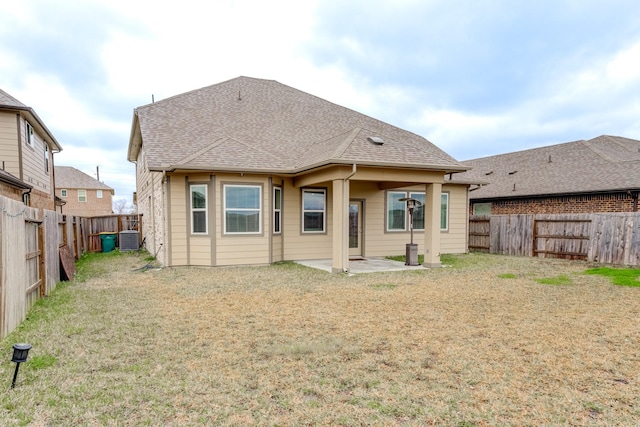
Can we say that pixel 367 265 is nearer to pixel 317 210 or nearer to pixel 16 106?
pixel 317 210

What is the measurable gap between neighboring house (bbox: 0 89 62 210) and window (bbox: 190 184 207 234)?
430 centimetres

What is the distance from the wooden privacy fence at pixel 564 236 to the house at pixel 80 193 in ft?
125

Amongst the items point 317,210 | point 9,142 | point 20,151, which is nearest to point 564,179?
point 317,210

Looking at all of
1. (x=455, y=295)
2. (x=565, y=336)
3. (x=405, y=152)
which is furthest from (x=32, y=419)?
(x=405, y=152)

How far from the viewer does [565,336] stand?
14.8 ft

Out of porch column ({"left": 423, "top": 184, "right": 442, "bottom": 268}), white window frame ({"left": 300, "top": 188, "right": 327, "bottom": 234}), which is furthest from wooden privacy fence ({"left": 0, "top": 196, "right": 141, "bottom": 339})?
porch column ({"left": 423, "top": 184, "right": 442, "bottom": 268})

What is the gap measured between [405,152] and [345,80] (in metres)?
9.98

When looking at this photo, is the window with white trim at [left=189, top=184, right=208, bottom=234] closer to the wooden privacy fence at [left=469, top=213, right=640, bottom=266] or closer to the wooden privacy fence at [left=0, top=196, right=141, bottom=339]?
the wooden privacy fence at [left=0, top=196, right=141, bottom=339]

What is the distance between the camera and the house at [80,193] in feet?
121

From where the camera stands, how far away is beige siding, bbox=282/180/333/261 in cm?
1122

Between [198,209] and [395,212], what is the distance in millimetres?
6822

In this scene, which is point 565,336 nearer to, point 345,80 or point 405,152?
point 405,152

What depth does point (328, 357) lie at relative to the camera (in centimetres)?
382

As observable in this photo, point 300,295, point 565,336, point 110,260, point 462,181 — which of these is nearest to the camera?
point 565,336
